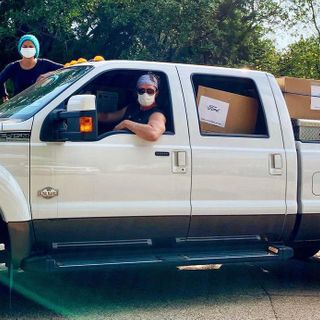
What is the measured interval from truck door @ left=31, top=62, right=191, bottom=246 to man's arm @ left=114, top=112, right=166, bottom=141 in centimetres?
5

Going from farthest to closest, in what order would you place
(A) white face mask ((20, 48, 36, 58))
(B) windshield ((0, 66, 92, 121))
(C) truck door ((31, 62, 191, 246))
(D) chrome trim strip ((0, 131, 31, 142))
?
(A) white face mask ((20, 48, 36, 58)), (B) windshield ((0, 66, 92, 121)), (C) truck door ((31, 62, 191, 246)), (D) chrome trim strip ((0, 131, 31, 142))

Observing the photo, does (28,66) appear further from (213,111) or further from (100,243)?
(100,243)

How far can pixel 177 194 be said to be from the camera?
452 centimetres

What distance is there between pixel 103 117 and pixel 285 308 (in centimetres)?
229

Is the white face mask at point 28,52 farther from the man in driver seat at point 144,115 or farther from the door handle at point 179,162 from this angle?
the door handle at point 179,162

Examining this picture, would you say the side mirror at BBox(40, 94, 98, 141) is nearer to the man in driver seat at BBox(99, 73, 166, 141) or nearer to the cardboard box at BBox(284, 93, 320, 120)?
the man in driver seat at BBox(99, 73, 166, 141)

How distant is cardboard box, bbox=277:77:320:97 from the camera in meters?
5.23

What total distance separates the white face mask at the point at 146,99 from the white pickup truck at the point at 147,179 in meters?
0.14

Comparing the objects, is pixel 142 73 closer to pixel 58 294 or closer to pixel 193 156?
pixel 193 156

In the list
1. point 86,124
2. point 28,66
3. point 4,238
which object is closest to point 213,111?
point 86,124

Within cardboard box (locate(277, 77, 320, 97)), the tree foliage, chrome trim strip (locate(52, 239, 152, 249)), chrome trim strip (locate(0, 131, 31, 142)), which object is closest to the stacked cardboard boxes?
cardboard box (locate(277, 77, 320, 97))

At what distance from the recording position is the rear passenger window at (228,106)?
4.84 metres

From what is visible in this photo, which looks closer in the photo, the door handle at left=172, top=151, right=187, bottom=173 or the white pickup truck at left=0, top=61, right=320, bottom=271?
the white pickup truck at left=0, top=61, right=320, bottom=271

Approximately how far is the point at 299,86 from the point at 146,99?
1.58m
